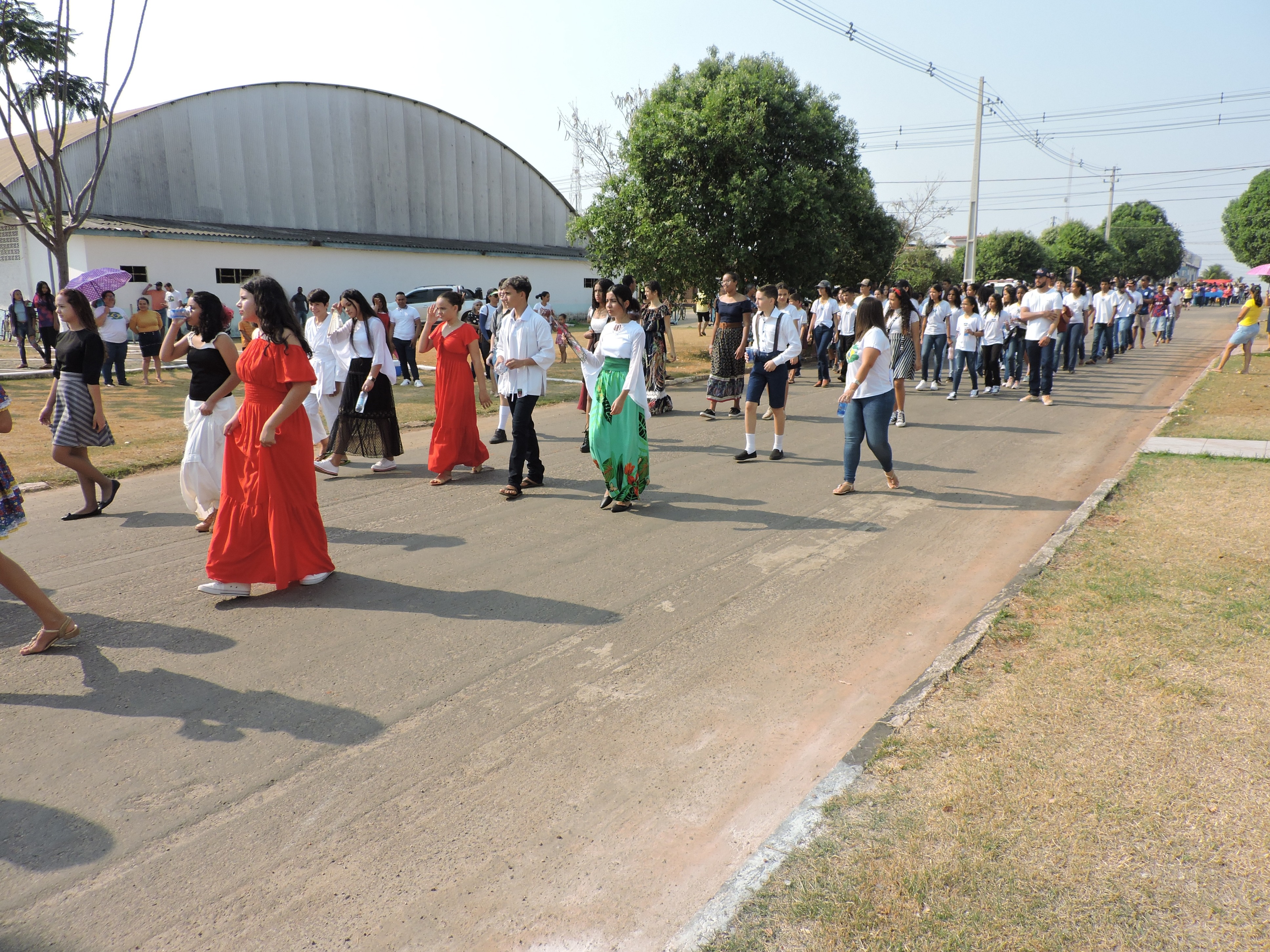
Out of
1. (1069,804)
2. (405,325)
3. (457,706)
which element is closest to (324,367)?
(457,706)

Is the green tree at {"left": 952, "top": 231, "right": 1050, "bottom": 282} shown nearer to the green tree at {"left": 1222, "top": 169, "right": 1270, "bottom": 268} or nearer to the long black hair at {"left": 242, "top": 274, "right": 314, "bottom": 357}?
the green tree at {"left": 1222, "top": 169, "right": 1270, "bottom": 268}

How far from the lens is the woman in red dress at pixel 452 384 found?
26.8 feet

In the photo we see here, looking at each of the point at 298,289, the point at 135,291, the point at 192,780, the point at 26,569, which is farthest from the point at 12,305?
the point at 192,780

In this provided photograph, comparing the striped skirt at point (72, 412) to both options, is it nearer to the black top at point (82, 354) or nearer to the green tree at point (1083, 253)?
the black top at point (82, 354)

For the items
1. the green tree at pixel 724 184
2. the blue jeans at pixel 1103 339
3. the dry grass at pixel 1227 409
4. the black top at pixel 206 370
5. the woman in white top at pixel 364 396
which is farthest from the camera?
the blue jeans at pixel 1103 339

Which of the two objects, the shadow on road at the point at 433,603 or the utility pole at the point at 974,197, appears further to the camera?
the utility pole at the point at 974,197

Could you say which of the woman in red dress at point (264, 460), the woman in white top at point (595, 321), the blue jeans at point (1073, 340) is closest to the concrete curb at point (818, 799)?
the woman in red dress at point (264, 460)

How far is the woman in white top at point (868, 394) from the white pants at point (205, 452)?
5202mm

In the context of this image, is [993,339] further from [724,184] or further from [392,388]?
[392,388]

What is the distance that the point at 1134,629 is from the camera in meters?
4.58

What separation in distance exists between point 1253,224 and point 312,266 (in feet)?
150

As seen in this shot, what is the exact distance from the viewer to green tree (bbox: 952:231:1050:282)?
5556 cm

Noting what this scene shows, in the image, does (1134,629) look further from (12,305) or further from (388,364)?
(12,305)

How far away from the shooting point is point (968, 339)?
571 inches
